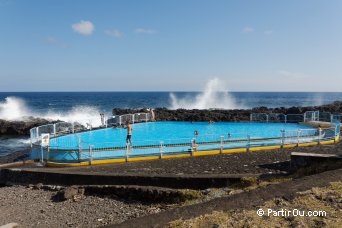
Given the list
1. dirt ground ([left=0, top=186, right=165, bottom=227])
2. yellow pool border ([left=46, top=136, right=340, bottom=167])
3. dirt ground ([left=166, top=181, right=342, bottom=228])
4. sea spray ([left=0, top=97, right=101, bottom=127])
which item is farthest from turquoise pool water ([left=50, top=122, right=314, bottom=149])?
dirt ground ([left=166, top=181, right=342, bottom=228])

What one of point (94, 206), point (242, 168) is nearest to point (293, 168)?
point (242, 168)

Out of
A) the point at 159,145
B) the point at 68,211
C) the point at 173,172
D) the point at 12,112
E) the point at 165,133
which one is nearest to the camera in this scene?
the point at 68,211

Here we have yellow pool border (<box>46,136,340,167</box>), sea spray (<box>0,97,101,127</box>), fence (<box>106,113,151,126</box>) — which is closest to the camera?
yellow pool border (<box>46,136,340,167</box>)

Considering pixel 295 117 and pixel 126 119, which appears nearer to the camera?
pixel 126 119

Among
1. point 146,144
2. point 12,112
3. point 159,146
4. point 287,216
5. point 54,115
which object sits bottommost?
point 54,115

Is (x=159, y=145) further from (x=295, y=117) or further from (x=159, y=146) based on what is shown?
(x=295, y=117)

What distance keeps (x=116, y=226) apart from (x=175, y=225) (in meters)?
1.16

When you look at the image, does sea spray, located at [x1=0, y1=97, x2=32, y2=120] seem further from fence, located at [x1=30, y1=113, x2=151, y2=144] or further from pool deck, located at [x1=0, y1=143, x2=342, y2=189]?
pool deck, located at [x1=0, y1=143, x2=342, y2=189]

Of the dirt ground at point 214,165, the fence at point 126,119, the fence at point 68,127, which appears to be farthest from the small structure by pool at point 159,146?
the fence at point 126,119

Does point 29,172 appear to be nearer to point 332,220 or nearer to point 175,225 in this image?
point 175,225

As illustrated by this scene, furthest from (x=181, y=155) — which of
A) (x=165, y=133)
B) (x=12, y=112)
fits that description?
(x=12, y=112)

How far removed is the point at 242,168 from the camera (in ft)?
49.2

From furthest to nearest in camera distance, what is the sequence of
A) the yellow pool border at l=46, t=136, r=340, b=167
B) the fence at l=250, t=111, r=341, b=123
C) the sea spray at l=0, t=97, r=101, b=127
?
the sea spray at l=0, t=97, r=101, b=127, the fence at l=250, t=111, r=341, b=123, the yellow pool border at l=46, t=136, r=340, b=167

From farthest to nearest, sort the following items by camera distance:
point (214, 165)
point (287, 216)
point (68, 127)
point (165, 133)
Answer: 1. point (165, 133)
2. point (68, 127)
3. point (214, 165)
4. point (287, 216)
